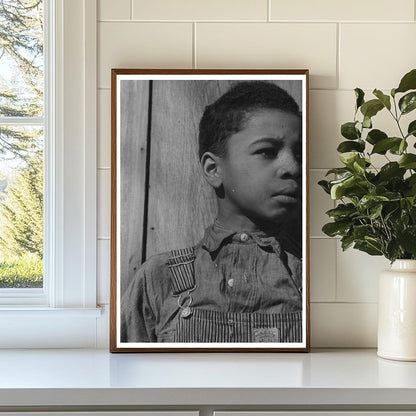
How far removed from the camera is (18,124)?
5.68 feet

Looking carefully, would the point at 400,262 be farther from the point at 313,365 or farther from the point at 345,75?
the point at 345,75

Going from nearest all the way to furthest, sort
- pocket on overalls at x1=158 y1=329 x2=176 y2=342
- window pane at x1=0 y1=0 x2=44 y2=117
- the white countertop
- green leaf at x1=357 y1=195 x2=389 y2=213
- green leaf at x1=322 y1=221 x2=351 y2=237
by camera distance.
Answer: the white countertop → green leaf at x1=357 y1=195 x2=389 y2=213 → green leaf at x1=322 y1=221 x2=351 y2=237 → pocket on overalls at x1=158 y1=329 x2=176 y2=342 → window pane at x1=0 y1=0 x2=44 y2=117

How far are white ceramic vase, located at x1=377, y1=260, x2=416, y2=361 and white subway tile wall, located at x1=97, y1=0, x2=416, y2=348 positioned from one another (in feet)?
0.48

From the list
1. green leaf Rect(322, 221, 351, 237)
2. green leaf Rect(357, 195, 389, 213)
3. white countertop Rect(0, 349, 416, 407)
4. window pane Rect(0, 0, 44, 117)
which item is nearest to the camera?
white countertop Rect(0, 349, 416, 407)

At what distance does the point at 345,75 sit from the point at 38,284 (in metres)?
0.99

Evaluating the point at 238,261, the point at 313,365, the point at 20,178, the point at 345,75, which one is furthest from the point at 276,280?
the point at 20,178

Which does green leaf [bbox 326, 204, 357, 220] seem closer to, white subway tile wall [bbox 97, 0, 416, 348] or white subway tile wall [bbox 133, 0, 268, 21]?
white subway tile wall [bbox 97, 0, 416, 348]

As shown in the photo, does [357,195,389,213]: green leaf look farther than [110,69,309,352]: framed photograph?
No

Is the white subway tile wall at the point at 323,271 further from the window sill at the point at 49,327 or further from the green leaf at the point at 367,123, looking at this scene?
the window sill at the point at 49,327

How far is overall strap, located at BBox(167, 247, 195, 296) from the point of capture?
5.39ft

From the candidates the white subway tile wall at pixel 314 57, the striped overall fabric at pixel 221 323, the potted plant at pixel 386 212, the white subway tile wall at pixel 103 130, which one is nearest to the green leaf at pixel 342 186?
the potted plant at pixel 386 212

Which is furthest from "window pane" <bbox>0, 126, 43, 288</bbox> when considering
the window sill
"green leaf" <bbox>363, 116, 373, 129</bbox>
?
"green leaf" <bbox>363, 116, 373, 129</bbox>

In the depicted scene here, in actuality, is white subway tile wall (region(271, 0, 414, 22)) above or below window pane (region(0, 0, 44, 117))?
above

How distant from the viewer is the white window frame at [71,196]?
1671 millimetres
